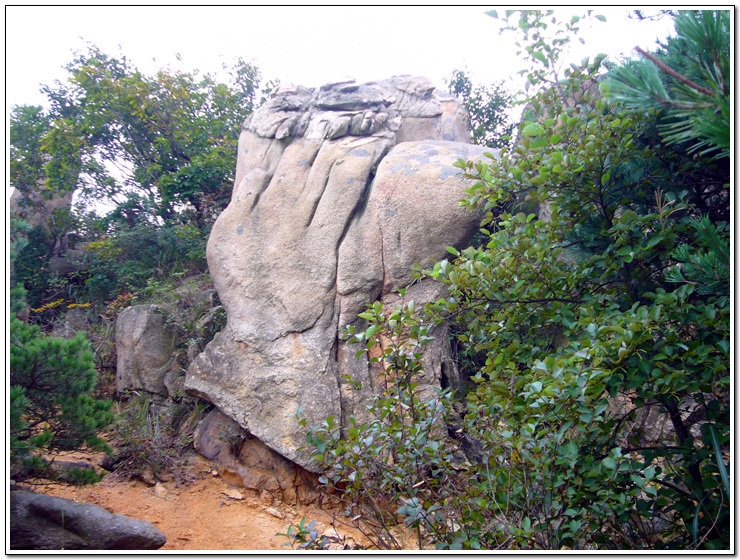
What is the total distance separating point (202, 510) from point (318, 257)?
3045 mm

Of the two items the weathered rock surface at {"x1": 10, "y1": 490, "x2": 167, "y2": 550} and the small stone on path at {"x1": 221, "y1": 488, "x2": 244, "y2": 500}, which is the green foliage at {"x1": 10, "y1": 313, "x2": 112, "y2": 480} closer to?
the weathered rock surface at {"x1": 10, "y1": 490, "x2": 167, "y2": 550}

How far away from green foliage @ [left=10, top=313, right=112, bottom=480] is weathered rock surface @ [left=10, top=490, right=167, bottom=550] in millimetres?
325

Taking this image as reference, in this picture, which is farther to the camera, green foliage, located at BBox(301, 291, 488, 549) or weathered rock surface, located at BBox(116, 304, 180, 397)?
weathered rock surface, located at BBox(116, 304, 180, 397)

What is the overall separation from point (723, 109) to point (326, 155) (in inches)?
207

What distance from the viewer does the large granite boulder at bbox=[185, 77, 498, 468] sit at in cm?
548

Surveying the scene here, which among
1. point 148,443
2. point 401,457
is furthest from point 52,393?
point 401,457

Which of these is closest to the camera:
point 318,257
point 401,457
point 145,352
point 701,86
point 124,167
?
point 701,86

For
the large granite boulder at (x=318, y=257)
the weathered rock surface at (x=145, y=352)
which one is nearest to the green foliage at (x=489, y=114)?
the large granite boulder at (x=318, y=257)

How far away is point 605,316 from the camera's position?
2.59m

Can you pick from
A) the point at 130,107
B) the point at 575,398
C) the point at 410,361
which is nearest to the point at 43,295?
the point at 130,107

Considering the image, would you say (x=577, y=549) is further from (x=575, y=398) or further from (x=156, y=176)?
(x=156, y=176)

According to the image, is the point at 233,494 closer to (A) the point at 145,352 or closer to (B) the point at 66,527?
(B) the point at 66,527

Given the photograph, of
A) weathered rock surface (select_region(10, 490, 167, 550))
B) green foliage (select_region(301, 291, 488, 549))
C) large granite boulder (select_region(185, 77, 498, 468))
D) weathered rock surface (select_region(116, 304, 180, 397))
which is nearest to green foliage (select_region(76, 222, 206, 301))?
weathered rock surface (select_region(116, 304, 180, 397))

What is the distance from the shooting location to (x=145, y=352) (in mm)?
6426
